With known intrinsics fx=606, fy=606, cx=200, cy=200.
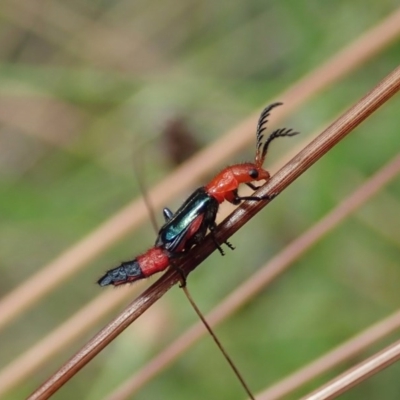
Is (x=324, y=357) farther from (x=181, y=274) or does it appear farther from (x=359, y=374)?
(x=181, y=274)

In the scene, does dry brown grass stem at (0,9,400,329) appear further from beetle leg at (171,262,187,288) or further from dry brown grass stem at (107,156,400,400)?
beetle leg at (171,262,187,288)

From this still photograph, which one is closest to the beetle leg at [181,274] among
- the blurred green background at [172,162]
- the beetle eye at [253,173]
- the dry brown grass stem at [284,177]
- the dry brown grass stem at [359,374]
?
the dry brown grass stem at [284,177]

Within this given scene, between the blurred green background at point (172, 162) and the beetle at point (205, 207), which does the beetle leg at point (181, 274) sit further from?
the blurred green background at point (172, 162)

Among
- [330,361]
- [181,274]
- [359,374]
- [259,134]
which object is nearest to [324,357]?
[330,361]

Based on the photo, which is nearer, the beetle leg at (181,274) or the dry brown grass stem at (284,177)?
the dry brown grass stem at (284,177)

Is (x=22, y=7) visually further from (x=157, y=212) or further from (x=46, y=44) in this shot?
(x=157, y=212)

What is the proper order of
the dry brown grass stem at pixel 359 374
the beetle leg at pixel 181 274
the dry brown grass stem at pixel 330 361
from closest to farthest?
the dry brown grass stem at pixel 359 374 < the beetle leg at pixel 181 274 < the dry brown grass stem at pixel 330 361

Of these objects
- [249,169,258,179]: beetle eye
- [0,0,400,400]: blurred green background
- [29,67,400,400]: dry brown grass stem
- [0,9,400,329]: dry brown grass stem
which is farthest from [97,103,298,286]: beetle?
[0,0,400,400]: blurred green background
